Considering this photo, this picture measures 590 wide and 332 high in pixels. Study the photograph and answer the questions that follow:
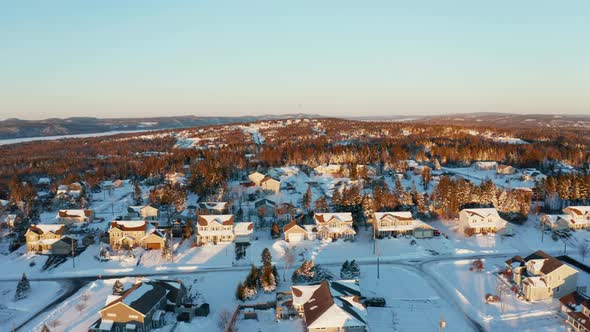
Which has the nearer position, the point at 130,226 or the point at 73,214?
the point at 130,226

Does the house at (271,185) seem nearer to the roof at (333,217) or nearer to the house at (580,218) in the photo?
the roof at (333,217)

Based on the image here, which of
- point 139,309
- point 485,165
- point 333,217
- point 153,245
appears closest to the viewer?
point 139,309

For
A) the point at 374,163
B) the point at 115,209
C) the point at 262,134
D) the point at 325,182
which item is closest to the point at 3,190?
the point at 115,209

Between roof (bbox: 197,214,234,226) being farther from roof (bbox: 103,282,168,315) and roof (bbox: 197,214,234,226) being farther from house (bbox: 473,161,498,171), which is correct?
house (bbox: 473,161,498,171)

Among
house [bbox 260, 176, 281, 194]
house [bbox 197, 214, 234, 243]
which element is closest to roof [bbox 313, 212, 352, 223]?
house [bbox 197, 214, 234, 243]

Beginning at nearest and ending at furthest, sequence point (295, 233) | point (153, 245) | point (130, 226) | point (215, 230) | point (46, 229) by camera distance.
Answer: point (153, 245), point (46, 229), point (130, 226), point (295, 233), point (215, 230)

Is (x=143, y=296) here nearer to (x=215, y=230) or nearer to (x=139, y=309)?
(x=139, y=309)

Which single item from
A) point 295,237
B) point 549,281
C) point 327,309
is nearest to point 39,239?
point 295,237

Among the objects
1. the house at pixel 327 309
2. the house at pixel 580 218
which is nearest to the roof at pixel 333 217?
the house at pixel 327 309
